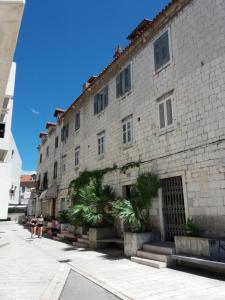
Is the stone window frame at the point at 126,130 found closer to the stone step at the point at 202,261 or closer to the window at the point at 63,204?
the stone step at the point at 202,261

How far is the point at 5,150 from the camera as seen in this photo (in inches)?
579

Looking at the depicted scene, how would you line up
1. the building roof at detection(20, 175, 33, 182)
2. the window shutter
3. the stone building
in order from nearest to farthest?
the stone building → the window shutter → the building roof at detection(20, 175, 33, 182)

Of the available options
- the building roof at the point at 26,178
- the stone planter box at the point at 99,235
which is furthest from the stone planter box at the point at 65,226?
the building roof at the point at 26,178

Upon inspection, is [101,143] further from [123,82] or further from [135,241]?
[135,241]

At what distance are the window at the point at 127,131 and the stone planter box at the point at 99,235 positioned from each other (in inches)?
173

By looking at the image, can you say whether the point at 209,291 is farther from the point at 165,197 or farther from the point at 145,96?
the point at 145,96

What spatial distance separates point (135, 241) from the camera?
10031 mm

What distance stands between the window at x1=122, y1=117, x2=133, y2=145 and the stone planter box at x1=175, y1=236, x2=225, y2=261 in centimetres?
583

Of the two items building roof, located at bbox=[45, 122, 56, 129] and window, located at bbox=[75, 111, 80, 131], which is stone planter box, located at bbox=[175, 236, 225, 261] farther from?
building roof, located at bbox=[45, 122, 56, 129]

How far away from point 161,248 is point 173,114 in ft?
16.3

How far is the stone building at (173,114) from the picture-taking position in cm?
869

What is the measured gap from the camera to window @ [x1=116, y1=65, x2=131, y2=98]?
13680 millimetres

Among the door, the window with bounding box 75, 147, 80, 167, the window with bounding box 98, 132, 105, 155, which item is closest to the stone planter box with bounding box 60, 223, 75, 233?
the window with bounding box 75, 147, 80, 167

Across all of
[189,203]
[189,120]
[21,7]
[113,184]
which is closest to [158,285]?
[189,203]
